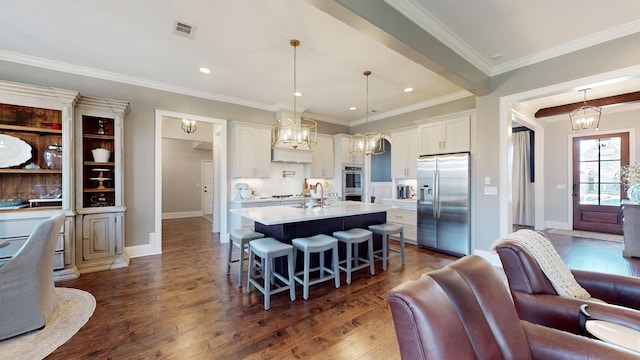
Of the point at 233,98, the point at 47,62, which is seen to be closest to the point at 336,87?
the point at 233,98

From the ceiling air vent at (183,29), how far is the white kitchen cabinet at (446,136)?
4.17 m

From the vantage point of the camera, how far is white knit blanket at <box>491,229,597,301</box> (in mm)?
1585

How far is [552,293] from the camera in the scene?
5.12 ft

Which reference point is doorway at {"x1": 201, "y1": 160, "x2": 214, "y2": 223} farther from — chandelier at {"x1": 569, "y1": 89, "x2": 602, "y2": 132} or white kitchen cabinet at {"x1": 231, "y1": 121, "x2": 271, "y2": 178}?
chandelier at {"x1": 569, "y1": 89, "x2": 602, "y2": 132}

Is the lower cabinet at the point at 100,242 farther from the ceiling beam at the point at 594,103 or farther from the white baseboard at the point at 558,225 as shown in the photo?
the white baseboard at the point at 558,225

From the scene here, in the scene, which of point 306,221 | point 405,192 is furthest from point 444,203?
point 306,221

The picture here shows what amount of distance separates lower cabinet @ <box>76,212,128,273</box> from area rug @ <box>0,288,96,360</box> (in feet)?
2.83

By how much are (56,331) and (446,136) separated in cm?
561

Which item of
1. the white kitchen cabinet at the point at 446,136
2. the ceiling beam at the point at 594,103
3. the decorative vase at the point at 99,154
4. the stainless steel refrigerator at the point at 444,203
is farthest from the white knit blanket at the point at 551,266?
the ceiling beam at the point at 594,103

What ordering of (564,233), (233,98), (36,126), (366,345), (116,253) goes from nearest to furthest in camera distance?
(366,345) → (36,126) → (116,253) → (233,98) → (564,233)

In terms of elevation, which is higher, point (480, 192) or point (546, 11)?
point (546, 11)

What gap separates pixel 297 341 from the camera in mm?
2018

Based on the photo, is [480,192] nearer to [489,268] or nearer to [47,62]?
[489,268]

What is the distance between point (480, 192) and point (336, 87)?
2989 mm
